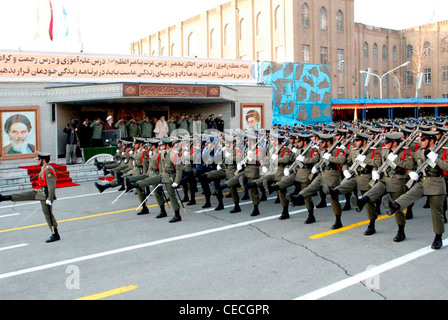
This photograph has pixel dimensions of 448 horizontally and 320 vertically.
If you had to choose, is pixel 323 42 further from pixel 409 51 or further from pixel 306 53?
pixel 409 51

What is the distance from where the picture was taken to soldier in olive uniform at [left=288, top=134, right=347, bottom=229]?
8.98m

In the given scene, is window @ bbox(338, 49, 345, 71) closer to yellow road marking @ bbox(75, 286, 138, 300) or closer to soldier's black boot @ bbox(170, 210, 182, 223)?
soldier's black boot @ bbox(170, 210, 182, 223)

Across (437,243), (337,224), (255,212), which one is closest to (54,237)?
(255,212)

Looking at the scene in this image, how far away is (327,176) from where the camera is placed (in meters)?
9.52

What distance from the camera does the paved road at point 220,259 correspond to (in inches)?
225

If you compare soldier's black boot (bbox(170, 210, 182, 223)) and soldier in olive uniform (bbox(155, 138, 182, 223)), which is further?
soldier in olive uniform (bbox(155, 138, 182, 223))

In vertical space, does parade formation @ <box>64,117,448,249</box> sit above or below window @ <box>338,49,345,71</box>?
below

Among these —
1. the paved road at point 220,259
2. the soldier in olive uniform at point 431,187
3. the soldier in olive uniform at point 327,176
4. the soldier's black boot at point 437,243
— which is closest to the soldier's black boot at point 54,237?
the paved road at point 220,259

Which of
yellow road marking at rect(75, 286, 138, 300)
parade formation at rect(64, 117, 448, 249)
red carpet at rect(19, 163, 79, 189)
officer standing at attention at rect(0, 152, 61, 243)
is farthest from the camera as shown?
red carpet at rect(19, 163, 79, 189)

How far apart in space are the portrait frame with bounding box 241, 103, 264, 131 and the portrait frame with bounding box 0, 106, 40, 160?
1084 centimetres

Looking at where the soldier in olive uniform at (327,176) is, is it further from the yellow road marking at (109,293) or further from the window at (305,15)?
the window at (305,15)

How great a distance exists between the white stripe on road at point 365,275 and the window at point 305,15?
42048 mm

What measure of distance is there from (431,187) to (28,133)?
17.1m

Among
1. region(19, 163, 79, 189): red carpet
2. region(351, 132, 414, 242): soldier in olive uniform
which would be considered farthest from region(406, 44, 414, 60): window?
region(351, 132, 414, 242): soldier in olive uniform
